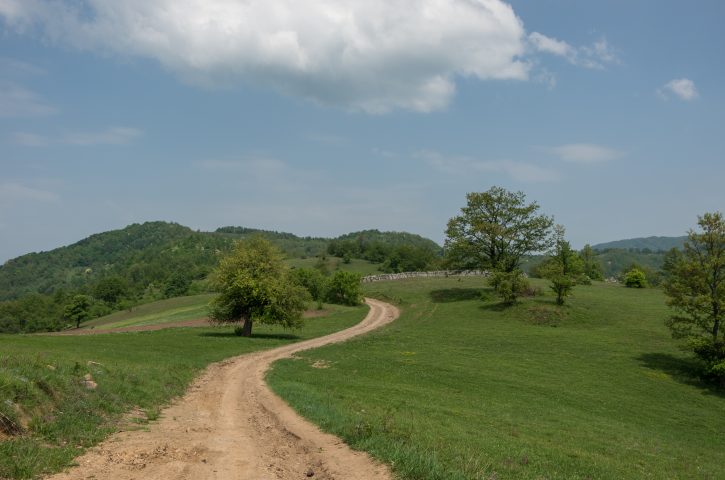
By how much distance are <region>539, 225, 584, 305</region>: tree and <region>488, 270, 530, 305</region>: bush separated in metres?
3.65

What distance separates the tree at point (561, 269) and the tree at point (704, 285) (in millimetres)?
22975

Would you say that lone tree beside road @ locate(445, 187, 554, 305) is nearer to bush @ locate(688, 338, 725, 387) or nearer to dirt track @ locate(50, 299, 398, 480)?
bush @ locate(688, 338, 725, 387)

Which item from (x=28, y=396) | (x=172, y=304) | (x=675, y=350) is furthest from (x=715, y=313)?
(x=172, y=304)

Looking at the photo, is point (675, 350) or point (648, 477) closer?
point (648, 477)

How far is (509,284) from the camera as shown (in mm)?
67312

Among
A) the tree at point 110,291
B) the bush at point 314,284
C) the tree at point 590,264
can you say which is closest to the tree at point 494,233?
the bush at point 314,284

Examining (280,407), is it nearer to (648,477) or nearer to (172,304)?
(648,477)

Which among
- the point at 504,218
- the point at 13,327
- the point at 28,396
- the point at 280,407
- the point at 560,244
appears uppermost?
the point at 504,218

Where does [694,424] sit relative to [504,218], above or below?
below

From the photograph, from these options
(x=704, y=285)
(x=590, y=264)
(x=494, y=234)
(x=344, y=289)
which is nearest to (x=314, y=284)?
(x=344, y=289)

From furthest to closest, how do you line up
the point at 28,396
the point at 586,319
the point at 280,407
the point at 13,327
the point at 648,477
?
1. the point at 13,327
2. the point at 586,319
3. the point at 280,407
4. the point at 648,477
5. the point at 28,396

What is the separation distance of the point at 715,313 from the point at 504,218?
1619 inches

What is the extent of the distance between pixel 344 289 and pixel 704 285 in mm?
57642

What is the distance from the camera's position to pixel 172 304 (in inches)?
4313
